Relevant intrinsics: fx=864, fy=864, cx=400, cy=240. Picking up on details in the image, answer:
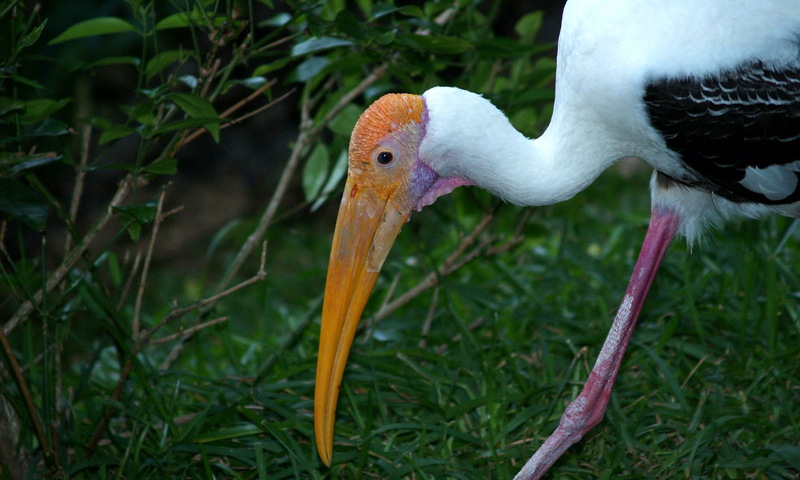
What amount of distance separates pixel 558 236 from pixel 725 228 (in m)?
1.11

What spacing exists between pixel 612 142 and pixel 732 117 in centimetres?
35

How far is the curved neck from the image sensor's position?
8.72 ft

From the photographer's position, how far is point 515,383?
3.43 meters

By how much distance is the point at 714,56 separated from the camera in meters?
2.45

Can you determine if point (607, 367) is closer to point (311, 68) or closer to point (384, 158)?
point (384, 158)

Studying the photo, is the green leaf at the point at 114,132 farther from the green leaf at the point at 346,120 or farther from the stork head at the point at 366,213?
the green leaf at the point at 346,120

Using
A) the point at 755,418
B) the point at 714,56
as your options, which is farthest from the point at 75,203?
the point at 755,418

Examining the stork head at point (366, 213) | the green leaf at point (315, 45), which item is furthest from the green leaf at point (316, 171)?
the stork head at point (366, 213)

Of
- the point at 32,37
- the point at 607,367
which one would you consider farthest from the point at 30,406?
the point at 607,367

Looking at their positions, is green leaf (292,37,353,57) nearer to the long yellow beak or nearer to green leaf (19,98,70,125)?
the long yellow beak

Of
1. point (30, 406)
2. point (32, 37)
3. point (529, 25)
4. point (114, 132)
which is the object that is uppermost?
point (32, 37)

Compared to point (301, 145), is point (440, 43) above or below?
above

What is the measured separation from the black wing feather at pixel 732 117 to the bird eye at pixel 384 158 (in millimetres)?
784

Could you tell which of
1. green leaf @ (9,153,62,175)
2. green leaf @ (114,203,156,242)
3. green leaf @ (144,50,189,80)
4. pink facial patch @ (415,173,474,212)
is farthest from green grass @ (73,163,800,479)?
green leaf @ (144,50,189,80)
